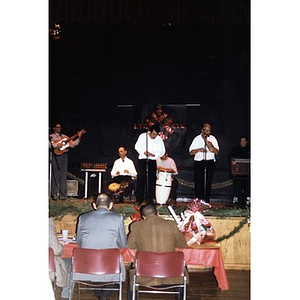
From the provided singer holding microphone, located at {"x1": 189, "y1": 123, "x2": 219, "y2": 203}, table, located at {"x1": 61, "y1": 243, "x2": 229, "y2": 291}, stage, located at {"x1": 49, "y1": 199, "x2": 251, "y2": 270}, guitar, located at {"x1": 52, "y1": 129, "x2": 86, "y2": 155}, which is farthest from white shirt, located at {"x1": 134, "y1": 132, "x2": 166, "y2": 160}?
table, located at {"x1": 61, "y1": 243, "x2": 229, "y2": 291}

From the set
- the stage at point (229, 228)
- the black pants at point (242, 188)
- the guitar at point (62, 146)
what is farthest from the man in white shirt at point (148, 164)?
the stage at point (229, 228)

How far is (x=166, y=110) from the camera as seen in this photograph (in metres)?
11.8

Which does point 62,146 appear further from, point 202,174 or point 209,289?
point 209,289

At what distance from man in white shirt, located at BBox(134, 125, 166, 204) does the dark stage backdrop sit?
1800 millimetres

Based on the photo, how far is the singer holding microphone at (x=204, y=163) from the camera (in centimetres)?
954

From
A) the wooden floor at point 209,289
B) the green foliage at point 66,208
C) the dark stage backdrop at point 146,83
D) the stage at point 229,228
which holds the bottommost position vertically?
the wooden floor at point 209,289

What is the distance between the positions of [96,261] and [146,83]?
7390mm

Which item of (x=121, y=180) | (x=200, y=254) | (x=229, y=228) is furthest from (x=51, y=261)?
(x=121, y=180)

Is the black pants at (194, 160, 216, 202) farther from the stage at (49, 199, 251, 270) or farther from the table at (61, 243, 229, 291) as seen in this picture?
the table at (61, 243, 229, 291)

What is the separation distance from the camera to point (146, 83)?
1178 cm

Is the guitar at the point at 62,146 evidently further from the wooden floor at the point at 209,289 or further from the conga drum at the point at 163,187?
the wooden floor at the point at 209,289

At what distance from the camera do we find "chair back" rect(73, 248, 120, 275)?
4.71 meters

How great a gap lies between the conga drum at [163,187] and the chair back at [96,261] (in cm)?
462
